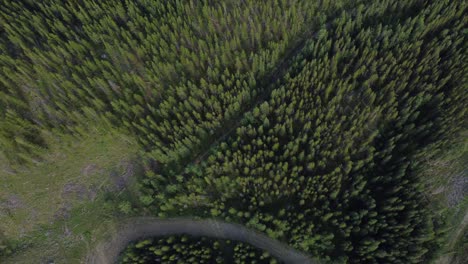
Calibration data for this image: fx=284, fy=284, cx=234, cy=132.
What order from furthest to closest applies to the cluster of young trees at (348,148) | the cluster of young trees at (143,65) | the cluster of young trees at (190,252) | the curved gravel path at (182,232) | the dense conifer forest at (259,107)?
the cluster of young trees at (143,65)
the curved gravel path at (182,232)
the dense conifer forest at (259,107)
the cluster of young trees at (348,148)
the cluster of young trees at (190,252)

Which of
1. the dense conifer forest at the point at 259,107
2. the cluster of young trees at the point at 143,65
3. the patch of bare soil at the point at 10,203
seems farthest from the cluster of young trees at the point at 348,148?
the patch of bare soil at the point at 10,203

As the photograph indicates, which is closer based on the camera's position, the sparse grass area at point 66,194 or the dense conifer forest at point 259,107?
Result: the dense conifer forest at point 259,107

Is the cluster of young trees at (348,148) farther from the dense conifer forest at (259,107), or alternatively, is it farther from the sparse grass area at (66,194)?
the sparse grass area at (66,194)

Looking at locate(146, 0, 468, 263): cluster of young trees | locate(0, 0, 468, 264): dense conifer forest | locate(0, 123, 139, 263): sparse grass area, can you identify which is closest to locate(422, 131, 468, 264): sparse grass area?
locate(0, 0, 468, 264): dense conifer forest

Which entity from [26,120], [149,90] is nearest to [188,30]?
[149,90]

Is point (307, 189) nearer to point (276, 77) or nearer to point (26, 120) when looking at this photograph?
point (276, 77)

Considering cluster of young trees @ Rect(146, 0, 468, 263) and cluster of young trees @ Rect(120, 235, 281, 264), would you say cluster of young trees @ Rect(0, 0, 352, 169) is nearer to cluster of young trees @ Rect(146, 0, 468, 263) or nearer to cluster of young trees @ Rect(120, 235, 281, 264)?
cluster of young trees @ Rect(146, 0, 468, 263)
